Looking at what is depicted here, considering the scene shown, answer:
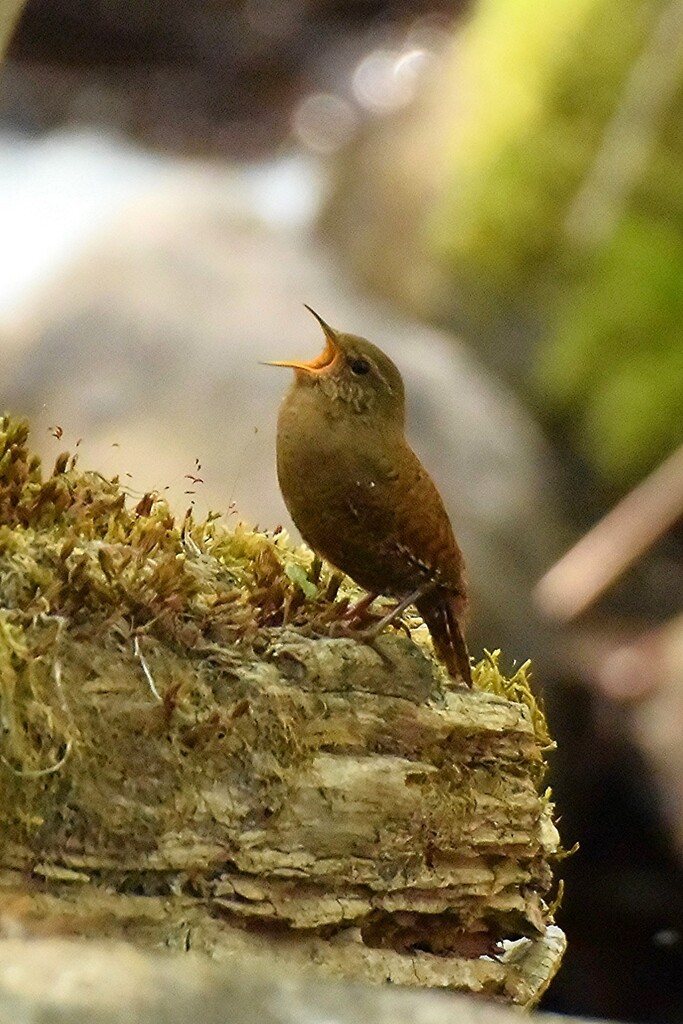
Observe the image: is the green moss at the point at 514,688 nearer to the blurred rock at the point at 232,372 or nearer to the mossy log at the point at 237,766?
the mossy log at the point at 237,766

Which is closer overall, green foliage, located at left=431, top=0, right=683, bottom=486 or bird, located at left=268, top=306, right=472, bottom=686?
bird, located at left=268, top=306, right=472, bottom=686

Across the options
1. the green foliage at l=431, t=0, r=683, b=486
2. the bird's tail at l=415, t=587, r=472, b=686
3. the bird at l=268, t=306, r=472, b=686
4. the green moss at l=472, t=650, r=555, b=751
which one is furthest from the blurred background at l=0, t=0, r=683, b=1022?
the green moss at l=472, t=650, r=555, b=751

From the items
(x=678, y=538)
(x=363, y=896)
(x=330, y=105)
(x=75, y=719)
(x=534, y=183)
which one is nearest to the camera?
(x=75, y=719)

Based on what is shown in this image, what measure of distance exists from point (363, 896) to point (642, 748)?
135 inches

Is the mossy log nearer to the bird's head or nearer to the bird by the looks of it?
the bird

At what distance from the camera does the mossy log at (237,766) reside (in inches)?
79.0

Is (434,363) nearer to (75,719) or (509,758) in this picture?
(509,758)

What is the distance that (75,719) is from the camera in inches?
80.7

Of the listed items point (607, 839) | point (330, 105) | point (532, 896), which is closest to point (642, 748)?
point (607, 839)

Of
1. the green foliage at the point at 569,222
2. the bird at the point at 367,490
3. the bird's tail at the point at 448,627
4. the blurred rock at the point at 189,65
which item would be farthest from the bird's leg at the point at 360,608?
the blurred rock at the point at 189,65

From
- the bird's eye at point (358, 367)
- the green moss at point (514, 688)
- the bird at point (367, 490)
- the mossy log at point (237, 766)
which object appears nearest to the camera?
A: the mossy log at point (237, 766)

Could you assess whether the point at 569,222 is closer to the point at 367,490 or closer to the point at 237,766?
the point at 367,490

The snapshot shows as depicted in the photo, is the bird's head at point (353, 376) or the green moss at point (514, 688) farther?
the green moss at point (514, 688)

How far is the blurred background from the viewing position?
4844 millimetres
